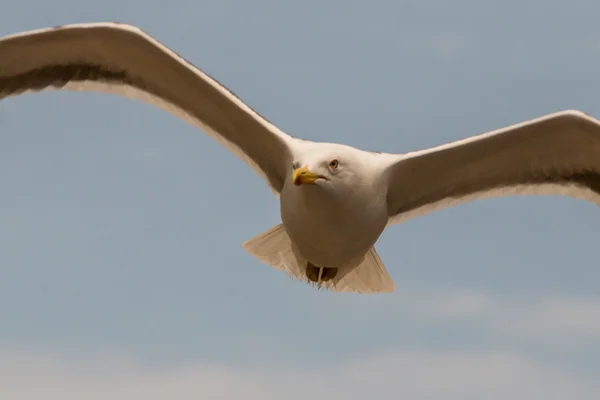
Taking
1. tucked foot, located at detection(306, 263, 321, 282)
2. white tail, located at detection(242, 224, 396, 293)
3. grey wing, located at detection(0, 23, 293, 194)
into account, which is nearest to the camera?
grey wing, located at detection(0, 23, 293, 194)

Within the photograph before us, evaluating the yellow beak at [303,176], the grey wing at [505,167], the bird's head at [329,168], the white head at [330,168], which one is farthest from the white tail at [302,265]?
the yellow beak at [303,176]

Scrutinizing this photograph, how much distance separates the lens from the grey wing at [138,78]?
1169 cm

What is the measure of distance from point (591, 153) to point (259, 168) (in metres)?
3.36

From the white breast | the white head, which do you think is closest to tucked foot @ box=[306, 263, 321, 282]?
the white breast

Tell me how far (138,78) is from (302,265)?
2.57 meters

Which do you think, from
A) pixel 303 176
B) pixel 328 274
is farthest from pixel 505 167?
pixel 303 176

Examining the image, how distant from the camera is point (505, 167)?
12250 mm

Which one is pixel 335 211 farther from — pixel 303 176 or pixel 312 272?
pixel 312 272

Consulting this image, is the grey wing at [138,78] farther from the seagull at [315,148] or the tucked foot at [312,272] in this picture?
the tucked foot at [312,272]

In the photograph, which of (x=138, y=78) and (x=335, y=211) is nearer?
(x=335, y=211)

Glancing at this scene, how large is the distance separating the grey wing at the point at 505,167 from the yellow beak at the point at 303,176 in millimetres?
1263

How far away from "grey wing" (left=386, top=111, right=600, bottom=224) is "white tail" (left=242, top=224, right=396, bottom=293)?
57cm

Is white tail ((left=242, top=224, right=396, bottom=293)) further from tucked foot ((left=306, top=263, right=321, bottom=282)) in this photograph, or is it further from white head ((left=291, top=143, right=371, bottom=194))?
white head ((left=291, top=143, right=371, bottom=194))

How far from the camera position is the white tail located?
1235cm
